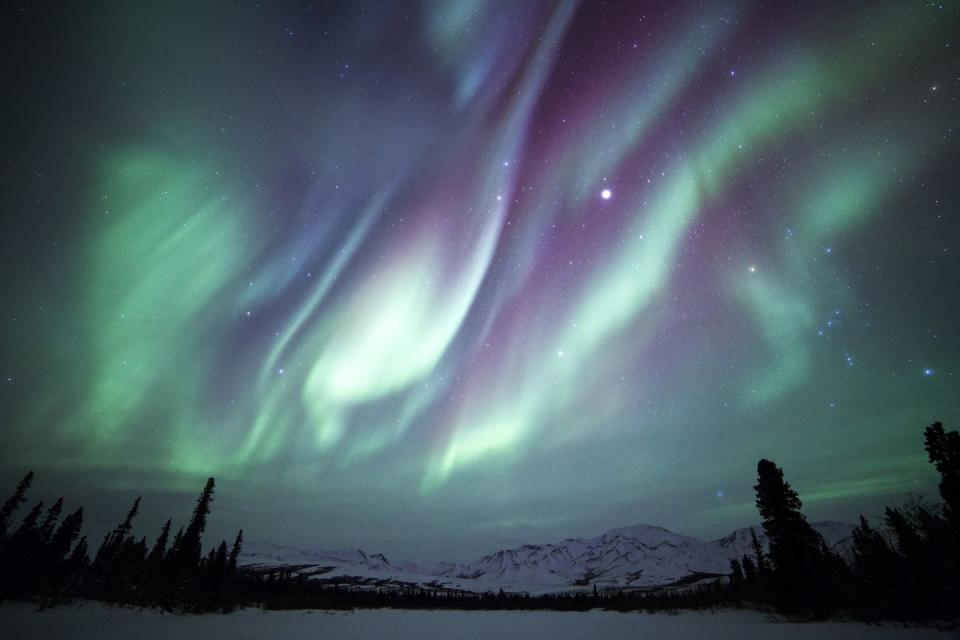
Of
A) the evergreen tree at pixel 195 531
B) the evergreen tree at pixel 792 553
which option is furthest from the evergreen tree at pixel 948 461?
the evergreen tree at pixel 195 531

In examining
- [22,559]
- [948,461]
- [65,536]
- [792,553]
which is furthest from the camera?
[65,536]

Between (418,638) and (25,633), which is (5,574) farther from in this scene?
(418,638)

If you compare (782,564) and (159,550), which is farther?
(159,550)

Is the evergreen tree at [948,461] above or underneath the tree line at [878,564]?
above

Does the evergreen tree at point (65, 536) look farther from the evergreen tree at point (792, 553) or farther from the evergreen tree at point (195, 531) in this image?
the evergreen tree at point (792, 553)

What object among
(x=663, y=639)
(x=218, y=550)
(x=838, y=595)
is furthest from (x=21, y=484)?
(x=838, y=595)

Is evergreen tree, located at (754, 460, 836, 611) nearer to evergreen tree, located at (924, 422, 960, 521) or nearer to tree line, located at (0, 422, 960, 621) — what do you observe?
tree line, located at (0, 422, 960, 621)

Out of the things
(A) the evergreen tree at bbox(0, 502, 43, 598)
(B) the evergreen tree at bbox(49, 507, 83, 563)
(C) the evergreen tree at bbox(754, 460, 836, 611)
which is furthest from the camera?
(B) the evergreen tree at bbox(49, 507, 83, 563)

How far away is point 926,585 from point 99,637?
66.1 metres

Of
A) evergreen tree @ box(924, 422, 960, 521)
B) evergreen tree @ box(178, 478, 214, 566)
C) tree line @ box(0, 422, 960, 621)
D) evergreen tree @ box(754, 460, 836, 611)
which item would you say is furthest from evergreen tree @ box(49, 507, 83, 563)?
evergreen tree @ box(924, 422, 960, 521)

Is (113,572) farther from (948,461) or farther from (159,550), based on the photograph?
(948,461)

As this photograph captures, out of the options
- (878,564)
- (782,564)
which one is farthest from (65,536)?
(878,564)

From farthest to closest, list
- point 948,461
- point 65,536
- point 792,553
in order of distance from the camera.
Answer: point 65,536
point 792,553
point 948,461

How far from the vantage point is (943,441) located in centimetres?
3862
